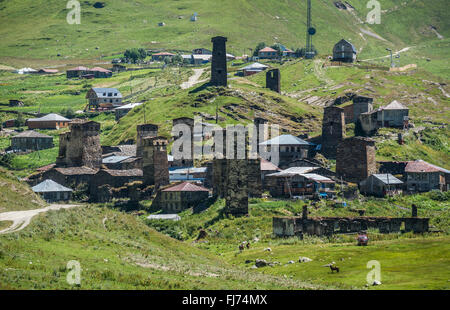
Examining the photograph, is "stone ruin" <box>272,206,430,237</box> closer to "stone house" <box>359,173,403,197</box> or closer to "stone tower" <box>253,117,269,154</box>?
"stone house" <box>359,173,403,197</box>

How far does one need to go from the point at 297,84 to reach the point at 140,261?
113494 mm

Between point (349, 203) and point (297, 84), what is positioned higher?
point (297, 84)

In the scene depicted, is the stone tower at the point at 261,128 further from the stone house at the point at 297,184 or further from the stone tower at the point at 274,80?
the stone tower at the point at 274,80

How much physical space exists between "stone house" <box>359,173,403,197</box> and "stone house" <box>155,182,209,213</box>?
1931 centimetres

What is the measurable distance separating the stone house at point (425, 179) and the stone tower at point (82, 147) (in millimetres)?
42411

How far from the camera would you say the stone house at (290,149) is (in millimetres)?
100750

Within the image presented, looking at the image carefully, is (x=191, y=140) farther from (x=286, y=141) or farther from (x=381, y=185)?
(x=381, y=185)

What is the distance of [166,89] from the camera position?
158 metres

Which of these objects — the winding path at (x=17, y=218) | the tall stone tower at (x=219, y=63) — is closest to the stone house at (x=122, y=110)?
the tall stone tower at (x=219, y=63)

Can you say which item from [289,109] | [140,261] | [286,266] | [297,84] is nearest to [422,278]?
[286,266]

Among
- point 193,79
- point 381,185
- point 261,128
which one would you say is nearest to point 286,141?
point 261,128

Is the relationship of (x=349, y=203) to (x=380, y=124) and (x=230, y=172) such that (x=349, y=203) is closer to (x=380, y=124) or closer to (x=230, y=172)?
(x=230, y=172)
